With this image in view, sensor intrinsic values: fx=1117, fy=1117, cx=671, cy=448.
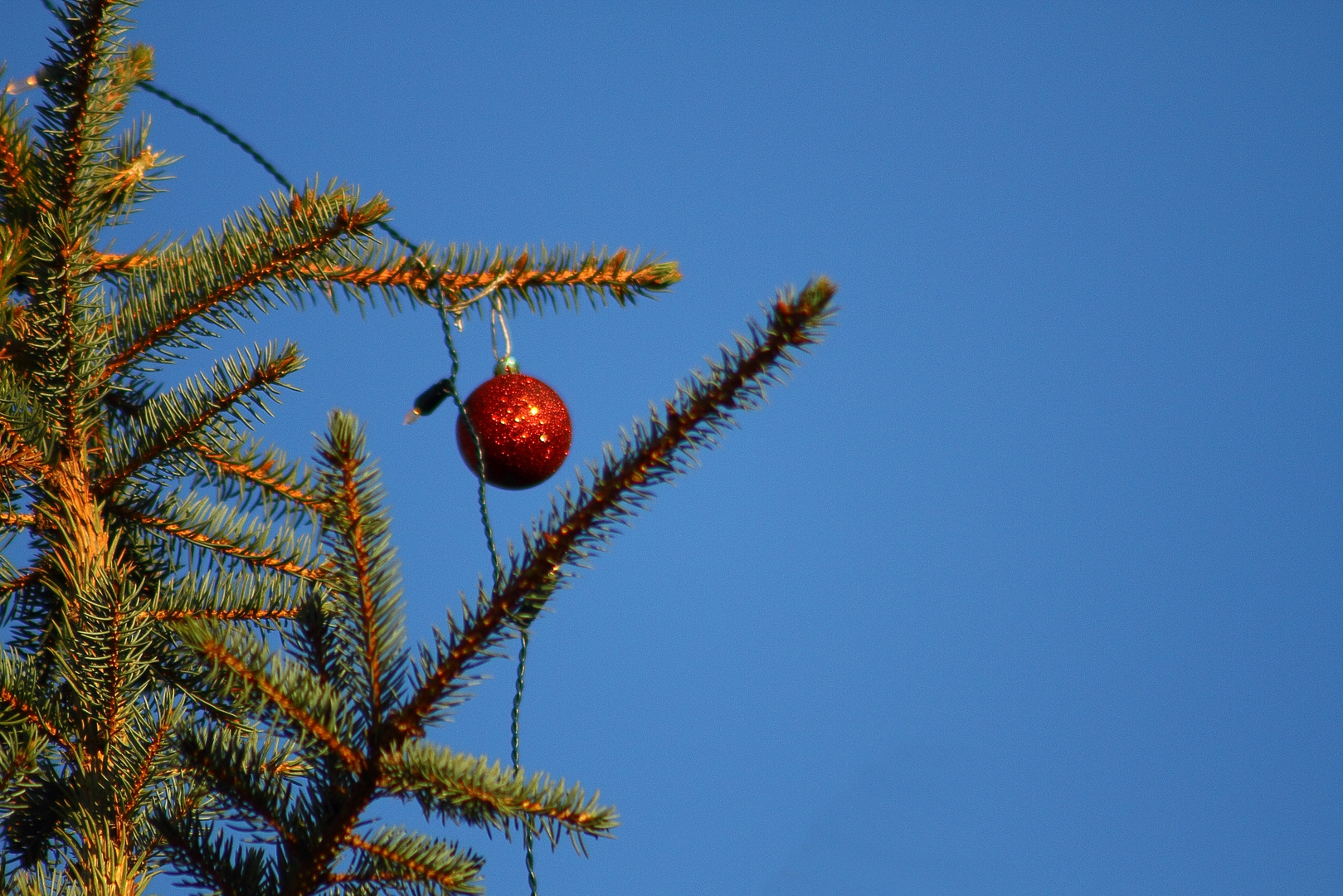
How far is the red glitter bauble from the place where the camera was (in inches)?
44.4

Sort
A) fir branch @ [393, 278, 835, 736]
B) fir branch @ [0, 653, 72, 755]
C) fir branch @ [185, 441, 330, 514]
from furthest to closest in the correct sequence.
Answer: fir branch @ [185, 441, 330, 514] < fir branch @ [0, 653, 72, 755] < fir branch @ [393, 278, 835, 736]

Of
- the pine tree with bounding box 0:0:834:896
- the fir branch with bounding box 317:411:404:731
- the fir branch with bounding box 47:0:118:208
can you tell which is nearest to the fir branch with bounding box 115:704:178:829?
the pine tree with bounding box 0:0:834:896

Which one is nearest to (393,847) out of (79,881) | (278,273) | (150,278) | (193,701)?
(79,881)

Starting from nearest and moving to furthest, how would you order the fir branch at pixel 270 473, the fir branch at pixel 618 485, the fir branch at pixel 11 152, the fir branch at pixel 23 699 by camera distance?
1. the fir branch at pixel 618 485
2. the fir branch at pixel 23 699
3. the fir branch at pixel 11 152
4. the fir branch at pixel 270 473

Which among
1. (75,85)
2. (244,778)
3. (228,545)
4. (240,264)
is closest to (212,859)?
(244,778)

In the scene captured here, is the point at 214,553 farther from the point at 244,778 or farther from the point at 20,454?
the point at 244,778

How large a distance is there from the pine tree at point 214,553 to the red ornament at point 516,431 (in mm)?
88

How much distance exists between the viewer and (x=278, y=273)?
0.97 metres

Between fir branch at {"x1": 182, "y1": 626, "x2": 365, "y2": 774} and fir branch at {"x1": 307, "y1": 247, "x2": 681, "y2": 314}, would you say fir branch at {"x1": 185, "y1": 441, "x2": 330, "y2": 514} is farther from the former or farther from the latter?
fir branch at {"x1": 182, "y1": 626, "x2": 365, "y2": 774}

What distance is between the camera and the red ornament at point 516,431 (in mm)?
1129

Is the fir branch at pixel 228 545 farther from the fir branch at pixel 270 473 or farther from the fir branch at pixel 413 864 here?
the fir branch at pixel 413 864

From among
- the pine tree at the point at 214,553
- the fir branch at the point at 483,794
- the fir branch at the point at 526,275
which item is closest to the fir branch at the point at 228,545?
the pine tree at the point at 214,553

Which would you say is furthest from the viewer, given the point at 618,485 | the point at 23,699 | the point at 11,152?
the point at 11,152

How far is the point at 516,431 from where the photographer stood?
113 cm
